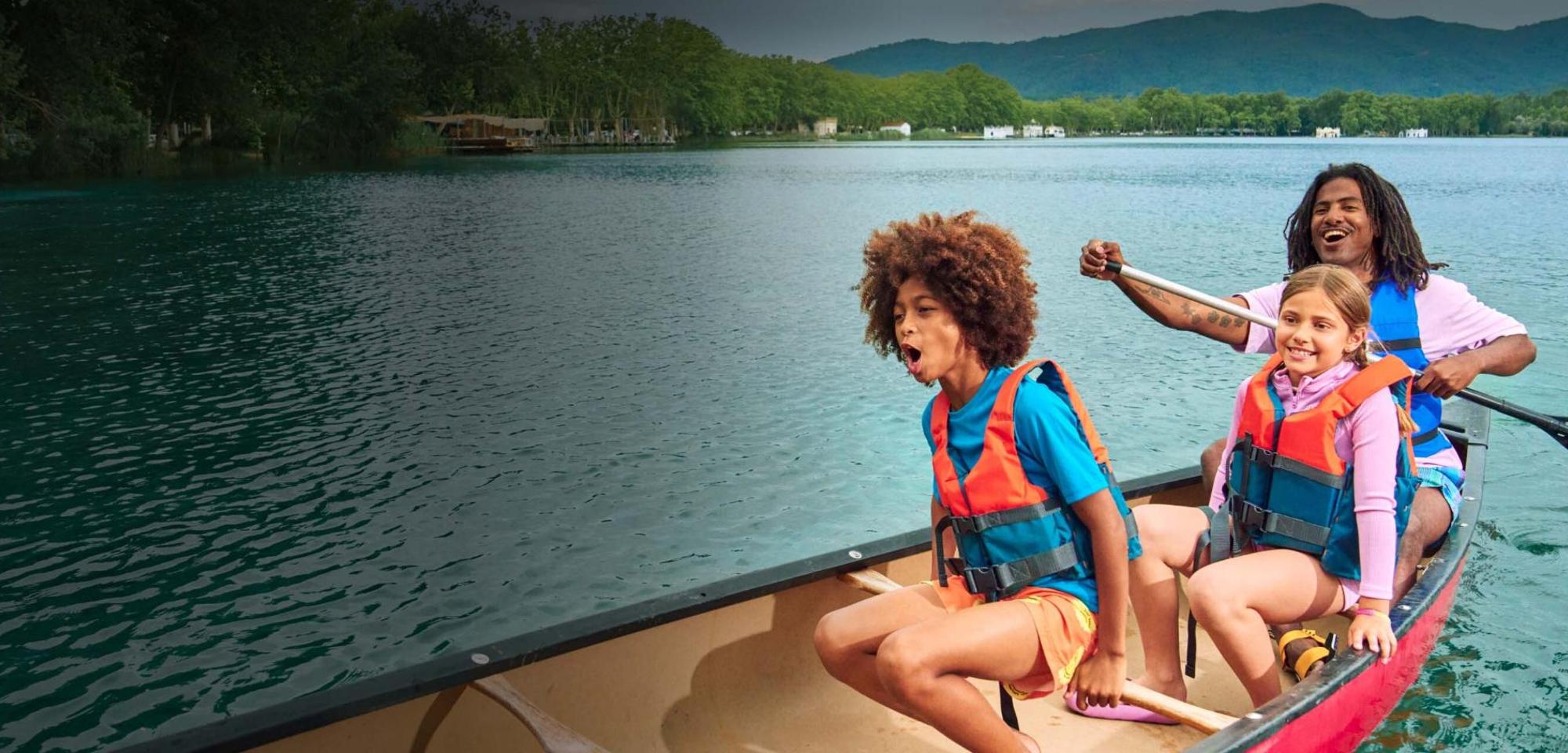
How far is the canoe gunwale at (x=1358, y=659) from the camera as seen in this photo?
3.39 metres

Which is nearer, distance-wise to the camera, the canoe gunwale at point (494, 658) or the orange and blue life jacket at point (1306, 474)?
the canoe gunwale at point (494, 658)

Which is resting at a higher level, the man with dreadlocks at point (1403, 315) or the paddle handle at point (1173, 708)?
the man with dreadlocks at point (1403, 315)

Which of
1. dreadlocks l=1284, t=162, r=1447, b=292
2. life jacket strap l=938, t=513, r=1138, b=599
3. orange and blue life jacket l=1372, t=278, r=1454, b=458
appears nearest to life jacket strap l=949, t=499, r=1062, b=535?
life jacket strap l=938, t=513, r=1138, b=599

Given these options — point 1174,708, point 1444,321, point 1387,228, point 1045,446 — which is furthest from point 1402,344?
point 1045,446

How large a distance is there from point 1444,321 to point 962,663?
302cm

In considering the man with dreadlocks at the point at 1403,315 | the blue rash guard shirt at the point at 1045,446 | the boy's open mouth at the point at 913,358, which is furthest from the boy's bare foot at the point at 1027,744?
the man with dreadlocks at the point at 1403,315

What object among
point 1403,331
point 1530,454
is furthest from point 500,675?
point 1530,454

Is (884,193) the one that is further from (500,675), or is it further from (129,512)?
(500,675)

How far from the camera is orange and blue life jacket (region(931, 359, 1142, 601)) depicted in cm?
317

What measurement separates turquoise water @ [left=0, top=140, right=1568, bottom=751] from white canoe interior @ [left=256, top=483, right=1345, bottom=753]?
5.46 feet

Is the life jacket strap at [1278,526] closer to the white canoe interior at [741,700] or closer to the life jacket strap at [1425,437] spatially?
the white canoe interior at [741,700]

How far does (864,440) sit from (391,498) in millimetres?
4161

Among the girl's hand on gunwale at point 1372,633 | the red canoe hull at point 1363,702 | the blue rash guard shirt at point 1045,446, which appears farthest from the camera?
the girl's hand on gunwale at point 1372,633

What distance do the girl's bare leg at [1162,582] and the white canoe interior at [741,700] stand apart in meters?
0.38
